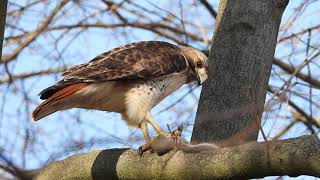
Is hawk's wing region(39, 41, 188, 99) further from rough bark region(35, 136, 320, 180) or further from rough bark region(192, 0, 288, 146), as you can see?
rough bark region(35, 136, 320, 180)

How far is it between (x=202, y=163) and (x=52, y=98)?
4.49 ft

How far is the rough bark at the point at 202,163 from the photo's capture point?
246 cm

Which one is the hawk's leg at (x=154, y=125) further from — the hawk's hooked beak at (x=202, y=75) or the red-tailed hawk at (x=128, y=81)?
the hawk's hooked beak at (x=202, y=75)

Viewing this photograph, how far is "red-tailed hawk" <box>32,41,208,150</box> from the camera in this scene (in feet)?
13.3

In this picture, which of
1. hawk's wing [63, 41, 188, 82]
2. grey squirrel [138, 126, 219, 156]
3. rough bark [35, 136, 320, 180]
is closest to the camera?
rough bark [35, 136, 320, 180]

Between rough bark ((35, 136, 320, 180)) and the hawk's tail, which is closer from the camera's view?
rough bark ((35, 136, 320, 180))

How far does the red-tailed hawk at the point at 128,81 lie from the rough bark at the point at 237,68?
0.28m

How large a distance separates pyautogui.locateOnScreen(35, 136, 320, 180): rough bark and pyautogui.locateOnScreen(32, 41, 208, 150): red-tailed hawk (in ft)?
2.59

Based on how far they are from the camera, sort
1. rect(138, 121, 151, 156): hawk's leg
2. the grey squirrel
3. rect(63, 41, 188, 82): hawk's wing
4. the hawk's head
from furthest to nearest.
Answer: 1. the hawk's head
2. rect(63, 41, 188, 82): hawk's wing
3. rect(138, 121, 151, 156): hawk's leg
4. the grey squirrel

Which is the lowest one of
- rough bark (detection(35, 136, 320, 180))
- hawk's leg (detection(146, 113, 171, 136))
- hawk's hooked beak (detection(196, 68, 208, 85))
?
hawk's leg (detection(146, 113, 171, 136))

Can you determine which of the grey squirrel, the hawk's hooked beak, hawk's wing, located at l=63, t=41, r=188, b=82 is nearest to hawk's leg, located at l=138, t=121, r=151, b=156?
the grey squirrel

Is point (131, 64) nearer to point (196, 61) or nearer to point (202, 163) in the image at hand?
point (196, 61)

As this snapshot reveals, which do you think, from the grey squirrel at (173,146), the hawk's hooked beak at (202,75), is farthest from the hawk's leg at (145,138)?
the hawk's hooked beak at (202,75)

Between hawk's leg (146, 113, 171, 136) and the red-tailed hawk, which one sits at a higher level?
the red-tailed hawk
